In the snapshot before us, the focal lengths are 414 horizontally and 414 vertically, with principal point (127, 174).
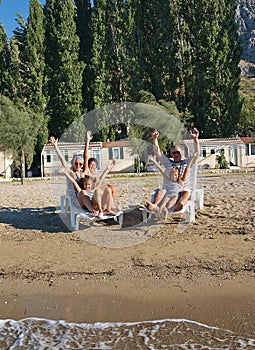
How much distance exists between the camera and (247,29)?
121 m

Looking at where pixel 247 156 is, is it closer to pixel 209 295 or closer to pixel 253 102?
pixel 253 102

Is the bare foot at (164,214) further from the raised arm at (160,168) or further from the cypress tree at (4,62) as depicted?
Answer: the cypress tree at (4,62)

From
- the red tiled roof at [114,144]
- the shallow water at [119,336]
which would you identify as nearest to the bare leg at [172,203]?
the shallow water at [119,336]

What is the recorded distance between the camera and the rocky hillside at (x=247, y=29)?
114 metres

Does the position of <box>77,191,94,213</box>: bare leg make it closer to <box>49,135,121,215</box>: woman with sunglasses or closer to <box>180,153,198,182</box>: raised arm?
<box>49,135,121,215</box>: woman with sunglasses

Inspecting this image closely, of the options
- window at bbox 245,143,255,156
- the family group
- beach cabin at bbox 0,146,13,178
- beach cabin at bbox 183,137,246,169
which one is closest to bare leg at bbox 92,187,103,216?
the family group

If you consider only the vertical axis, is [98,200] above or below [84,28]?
below

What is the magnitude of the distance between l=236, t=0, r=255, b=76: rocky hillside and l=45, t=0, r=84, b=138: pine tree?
83842mm

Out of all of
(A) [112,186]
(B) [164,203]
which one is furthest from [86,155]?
(B) [164,203]

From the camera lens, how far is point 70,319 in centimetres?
340

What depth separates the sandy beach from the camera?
3494 millimetres

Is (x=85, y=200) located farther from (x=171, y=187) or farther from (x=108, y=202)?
(x=171, y=187)

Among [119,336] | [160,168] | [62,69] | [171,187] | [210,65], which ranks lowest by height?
[119,336]

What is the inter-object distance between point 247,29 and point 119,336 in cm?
13045
